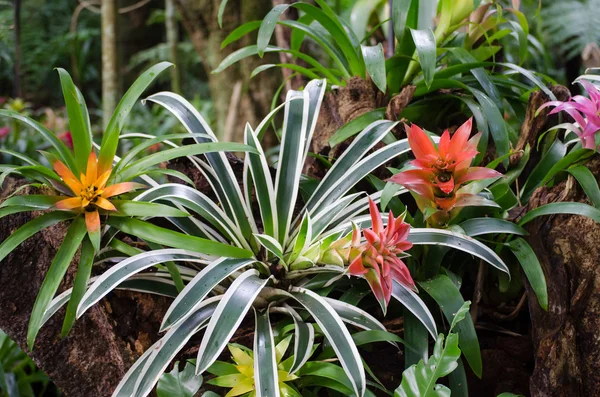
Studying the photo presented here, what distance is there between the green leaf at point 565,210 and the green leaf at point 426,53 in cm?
36

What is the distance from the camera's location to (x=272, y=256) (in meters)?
1.17

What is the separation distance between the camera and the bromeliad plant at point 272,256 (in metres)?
0.94

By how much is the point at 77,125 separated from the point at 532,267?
95 centimetres

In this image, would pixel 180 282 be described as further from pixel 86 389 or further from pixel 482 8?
pixel 482 8

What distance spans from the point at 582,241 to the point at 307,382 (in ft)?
2.11

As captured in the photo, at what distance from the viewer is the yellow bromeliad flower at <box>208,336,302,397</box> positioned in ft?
3.22

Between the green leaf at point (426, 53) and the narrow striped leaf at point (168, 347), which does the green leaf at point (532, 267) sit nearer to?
the green leaf at point (426, 53)

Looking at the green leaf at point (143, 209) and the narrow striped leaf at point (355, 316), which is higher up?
the green leaf at point (143, 209)

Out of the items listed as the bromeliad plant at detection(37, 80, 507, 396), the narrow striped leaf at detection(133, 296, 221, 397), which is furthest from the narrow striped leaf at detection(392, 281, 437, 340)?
the narrow striped leaf at detection(133, 296, 221, 397)

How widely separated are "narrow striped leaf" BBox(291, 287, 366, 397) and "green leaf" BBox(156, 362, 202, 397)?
0.25 metres

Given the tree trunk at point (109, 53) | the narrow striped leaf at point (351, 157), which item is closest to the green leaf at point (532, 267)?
the narrow striped leaf at point (351, 157)

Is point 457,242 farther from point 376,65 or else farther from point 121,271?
point 121,271

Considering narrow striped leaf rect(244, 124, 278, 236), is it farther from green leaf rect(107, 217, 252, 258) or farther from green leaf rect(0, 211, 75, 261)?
green leaf rect(0, 211, 75, 261)

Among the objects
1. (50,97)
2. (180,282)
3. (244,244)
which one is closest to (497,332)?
(244,244)
